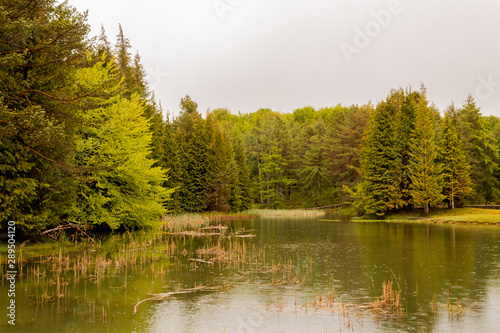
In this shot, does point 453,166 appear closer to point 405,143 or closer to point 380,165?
point 405,143

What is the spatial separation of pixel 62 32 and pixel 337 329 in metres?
17.6

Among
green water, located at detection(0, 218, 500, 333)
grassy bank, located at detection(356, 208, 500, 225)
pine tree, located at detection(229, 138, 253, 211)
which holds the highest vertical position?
pine tree, located at detection(229, 138, 253, 211)

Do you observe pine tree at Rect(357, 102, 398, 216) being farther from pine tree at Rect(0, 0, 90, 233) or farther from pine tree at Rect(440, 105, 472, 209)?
pine tree at Rect(0, 0, 90, 233)

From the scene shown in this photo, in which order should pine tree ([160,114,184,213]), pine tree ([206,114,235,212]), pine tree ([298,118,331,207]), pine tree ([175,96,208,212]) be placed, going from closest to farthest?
pine tree ([160,114,184,213]) → pine tree ([175,96,208,212]) → pine tree ([206,114,235,212]) → pine tree ([298,118,331,207])

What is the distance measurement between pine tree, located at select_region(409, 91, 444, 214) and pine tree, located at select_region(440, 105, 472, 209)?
1.05 m

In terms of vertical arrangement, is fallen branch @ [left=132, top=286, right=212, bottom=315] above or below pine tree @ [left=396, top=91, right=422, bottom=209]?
below

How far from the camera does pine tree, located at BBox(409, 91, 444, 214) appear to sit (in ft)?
168

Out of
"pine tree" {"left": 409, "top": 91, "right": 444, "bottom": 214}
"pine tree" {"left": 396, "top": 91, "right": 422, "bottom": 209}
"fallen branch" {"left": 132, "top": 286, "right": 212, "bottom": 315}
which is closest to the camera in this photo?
"fallen branch" {"left": 132, "top": 286, "right": 212, "bottom": 315}

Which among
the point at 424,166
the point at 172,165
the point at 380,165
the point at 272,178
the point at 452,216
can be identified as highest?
the point at 172,165

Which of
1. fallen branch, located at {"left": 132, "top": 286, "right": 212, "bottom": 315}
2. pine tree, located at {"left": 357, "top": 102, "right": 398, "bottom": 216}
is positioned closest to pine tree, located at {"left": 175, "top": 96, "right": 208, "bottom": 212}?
pine tree, located at {"left": 357, "top": 102, "right": 398, "bottom": 216}

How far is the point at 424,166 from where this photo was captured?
170ft

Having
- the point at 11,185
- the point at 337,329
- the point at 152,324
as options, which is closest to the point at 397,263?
the point at 337,329

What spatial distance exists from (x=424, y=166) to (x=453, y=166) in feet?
15.2

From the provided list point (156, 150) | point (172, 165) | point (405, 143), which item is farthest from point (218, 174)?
point (405, 143)
